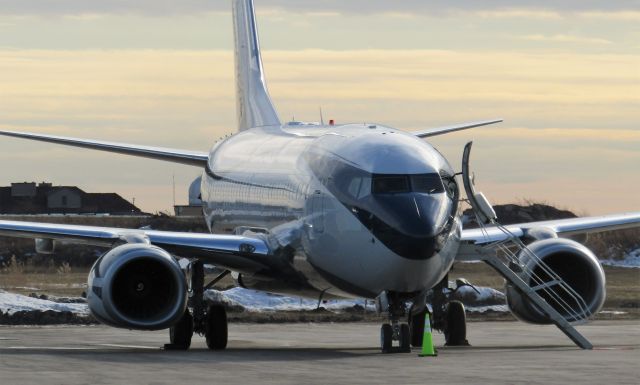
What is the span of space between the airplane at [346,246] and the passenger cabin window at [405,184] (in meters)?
0.02

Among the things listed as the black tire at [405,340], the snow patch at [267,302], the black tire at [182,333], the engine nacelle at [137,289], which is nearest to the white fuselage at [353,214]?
the black tire at [405,340]

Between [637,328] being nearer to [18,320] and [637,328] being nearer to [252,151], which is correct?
[252,151]

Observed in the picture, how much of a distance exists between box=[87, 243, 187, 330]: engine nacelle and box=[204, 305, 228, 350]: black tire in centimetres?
166

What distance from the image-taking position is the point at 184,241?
29656 millimetres

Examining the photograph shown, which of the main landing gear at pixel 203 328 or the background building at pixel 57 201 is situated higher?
the background building at pixel 57 201

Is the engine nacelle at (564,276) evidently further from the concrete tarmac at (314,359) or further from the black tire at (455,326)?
the black tire at (455,326)

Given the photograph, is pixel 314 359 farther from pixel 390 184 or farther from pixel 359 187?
pixel 390 184

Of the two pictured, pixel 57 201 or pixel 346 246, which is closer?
pixel 346 246

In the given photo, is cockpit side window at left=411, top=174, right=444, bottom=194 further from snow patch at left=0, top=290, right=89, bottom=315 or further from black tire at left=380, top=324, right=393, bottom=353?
snow patch at left=0, top=290, right=89, bottom=315

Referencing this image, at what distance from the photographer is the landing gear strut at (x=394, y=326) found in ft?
85.6

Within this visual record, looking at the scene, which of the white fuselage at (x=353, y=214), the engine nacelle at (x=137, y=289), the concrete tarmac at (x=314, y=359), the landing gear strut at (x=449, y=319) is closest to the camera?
the concrete tarmac at (x=314, y=359)

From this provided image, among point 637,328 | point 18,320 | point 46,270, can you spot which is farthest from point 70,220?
point 637,328

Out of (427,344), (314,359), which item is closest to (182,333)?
(314,359)

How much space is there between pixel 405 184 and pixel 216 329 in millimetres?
5864
